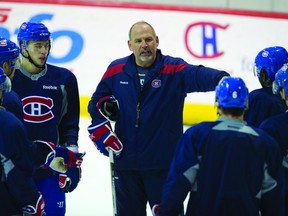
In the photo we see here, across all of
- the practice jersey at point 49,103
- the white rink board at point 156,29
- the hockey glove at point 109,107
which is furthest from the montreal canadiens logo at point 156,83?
the white rink board at point 156,29

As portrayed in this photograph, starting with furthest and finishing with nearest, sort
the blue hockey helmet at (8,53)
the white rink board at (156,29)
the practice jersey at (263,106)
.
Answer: the white rink board at (156,29), the blue hockey helmet at (8,53), the practice jersey at (263,106)

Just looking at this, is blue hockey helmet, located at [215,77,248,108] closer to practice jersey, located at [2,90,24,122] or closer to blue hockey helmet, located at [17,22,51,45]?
practice jersey, located at [2,90,24,122]

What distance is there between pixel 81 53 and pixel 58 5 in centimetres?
55

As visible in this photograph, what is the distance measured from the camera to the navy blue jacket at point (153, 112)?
15.0ft

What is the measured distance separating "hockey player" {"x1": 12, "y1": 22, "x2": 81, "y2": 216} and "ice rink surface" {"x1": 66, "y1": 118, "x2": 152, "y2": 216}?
1.00 m

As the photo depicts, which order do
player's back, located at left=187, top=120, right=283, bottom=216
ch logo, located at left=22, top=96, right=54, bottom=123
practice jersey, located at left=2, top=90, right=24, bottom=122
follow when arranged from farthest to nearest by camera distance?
ch logo, located at left=22, top=96, right=54, bottom=123 → practice jersey, located at left=2, top=90, right=24, bottom=122 → player's back, located at left=187, top=120, right=283, bottom=216

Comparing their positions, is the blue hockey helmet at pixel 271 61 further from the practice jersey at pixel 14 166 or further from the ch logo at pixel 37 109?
the practice jersey at pixel 14 166

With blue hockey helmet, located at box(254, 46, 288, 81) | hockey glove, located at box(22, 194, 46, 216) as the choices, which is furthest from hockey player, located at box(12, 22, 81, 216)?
blue hockey helmet, located at box(254, 46, 288, 81)

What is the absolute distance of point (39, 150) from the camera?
400 cm

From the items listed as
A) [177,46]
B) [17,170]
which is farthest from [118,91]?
[177,46]

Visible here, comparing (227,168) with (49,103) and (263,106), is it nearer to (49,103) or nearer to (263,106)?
(263,106)

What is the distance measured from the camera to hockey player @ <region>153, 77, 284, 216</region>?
136 inches

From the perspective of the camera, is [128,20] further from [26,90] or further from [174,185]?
[174,185]

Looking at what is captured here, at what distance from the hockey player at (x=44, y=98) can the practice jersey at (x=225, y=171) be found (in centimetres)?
129
